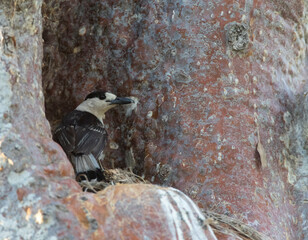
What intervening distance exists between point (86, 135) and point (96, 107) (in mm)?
342

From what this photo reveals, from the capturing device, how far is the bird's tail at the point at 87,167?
4.27 m

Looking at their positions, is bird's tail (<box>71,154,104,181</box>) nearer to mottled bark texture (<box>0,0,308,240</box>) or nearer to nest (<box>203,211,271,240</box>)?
mottled bark texture (<box>0,0,308,240</box>)

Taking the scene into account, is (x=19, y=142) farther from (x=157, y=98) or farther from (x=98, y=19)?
(x=98, y=19)

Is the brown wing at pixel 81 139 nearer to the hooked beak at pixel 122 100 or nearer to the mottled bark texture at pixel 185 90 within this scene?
the mottled bark texture at pixel 185 90

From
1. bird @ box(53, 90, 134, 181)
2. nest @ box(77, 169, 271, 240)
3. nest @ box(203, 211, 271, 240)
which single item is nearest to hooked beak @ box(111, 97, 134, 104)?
bird @ box(53, 90, 134, 181)

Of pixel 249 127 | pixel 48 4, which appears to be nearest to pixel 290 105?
pixel 249 127

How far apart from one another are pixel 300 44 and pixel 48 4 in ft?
5.74

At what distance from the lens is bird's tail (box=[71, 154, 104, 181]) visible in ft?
14.0

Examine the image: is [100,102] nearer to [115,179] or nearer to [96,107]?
[96,107]

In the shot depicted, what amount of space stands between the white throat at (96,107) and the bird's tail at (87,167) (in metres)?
0.35

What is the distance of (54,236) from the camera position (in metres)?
2.82

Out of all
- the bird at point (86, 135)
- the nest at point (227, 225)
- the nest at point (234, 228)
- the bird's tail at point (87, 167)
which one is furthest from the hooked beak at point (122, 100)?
the nest at point (234, 228)

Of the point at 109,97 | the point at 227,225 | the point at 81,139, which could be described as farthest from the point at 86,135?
the point at 227,225

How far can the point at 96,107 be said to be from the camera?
4992 mm
